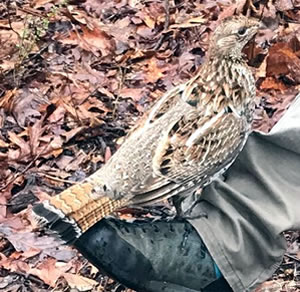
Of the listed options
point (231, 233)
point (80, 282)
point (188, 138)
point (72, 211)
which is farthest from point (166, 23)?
point (72, 211)

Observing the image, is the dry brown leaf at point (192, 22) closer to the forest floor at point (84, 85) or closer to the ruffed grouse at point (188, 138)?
the forest floor at point (84, 85)

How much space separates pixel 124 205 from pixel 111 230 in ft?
0.40

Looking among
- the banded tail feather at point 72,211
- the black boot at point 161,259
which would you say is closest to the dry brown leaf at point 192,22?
the black boot at point 161,259

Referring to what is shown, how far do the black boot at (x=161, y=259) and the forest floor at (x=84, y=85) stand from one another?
78cm

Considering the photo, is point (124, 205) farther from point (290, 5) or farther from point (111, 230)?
point (290, 5)

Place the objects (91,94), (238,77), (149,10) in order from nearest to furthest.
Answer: (238,77)
(91,94)
(149,10)

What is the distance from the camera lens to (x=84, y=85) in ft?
21.0

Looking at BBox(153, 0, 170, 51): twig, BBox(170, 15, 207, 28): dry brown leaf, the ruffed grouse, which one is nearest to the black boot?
the ruffed grouse

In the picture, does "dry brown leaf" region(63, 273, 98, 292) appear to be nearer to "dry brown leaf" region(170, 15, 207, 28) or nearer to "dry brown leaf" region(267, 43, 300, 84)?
Result: "dry brown leaf" region(267, 43, 300, 84)

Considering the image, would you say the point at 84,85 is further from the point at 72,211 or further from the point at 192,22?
the point at 72,211

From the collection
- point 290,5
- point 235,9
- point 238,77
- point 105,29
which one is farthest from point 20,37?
point 238,77

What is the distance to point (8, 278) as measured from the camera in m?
4.87

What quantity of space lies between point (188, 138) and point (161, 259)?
55 centimetres

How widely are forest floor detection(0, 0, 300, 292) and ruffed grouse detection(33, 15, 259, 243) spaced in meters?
1.13
